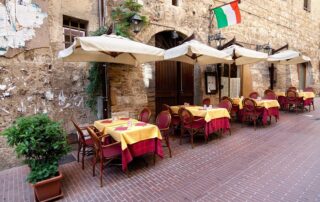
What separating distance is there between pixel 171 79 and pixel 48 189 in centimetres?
508

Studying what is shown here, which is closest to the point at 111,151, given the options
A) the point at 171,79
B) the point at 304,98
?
the point at 171,79

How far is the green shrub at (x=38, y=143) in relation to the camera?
8.37 feet

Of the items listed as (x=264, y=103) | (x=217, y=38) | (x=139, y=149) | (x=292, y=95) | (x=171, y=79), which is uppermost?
(x=217, y=38)

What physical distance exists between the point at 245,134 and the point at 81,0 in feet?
17.7

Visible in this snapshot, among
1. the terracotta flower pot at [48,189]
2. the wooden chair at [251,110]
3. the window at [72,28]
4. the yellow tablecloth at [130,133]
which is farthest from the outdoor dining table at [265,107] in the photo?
the terracotta flower pot at [48,189]

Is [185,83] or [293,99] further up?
[185,83]

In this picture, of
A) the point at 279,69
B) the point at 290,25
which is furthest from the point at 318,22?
the point at 279,69

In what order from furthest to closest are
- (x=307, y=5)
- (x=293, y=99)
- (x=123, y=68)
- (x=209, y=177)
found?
(x=307, y=5) < (x=293, y=99) < (x=123, y=68) < (x=209, y=177)

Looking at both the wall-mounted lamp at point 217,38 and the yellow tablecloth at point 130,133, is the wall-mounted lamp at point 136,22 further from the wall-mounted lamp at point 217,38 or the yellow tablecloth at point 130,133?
the wall-mounted lamp at point 217,38

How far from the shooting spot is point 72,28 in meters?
4.68

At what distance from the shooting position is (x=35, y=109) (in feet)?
13.5

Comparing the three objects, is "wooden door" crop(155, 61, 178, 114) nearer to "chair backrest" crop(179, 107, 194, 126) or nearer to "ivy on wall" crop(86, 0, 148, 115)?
"ivy on wall" crop(86, 0, 148, 115)

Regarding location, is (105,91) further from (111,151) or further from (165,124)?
(111,151)

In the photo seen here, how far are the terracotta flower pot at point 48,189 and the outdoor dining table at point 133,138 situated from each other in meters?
0.93
